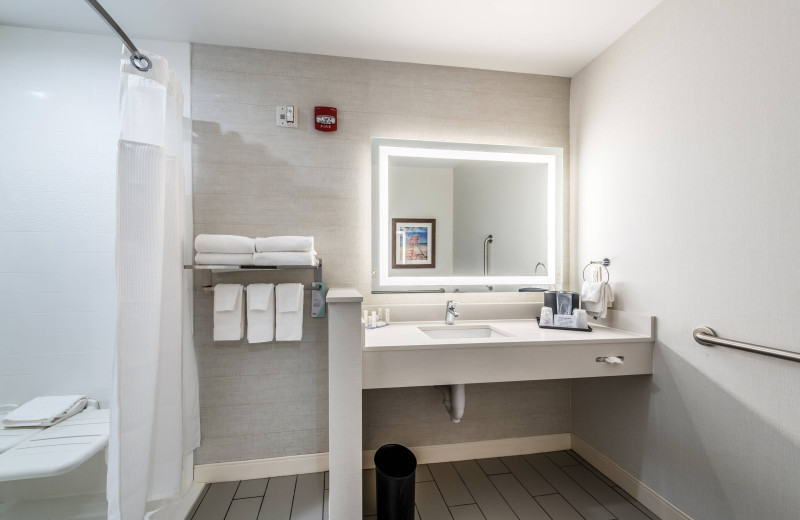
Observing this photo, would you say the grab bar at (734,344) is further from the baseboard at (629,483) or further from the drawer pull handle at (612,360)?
the baseboard at (629,483)

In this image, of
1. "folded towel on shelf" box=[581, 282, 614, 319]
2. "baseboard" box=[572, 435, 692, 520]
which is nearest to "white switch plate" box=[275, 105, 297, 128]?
"folded towel on shelf" box=[581, 282, 614, 319]

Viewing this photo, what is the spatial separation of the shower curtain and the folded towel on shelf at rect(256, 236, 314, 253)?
1.25ft

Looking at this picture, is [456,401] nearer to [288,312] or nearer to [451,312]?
[451,312]

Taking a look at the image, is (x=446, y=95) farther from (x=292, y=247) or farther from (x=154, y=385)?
(x=154, y=385)

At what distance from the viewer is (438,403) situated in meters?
2.14

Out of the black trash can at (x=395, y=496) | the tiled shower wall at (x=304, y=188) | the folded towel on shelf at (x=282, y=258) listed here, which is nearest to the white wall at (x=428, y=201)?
the tiled shower wall at (x=304, y=188)

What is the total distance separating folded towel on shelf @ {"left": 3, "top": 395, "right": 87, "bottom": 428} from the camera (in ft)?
4.58

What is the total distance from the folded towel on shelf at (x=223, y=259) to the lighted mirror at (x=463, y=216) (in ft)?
2.24

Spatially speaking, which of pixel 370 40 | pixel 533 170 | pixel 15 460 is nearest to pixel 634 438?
pixel 533 170

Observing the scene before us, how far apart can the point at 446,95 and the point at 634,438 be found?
212 centimetres

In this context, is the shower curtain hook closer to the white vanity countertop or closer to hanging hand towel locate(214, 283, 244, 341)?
hanging hand towel locate(214, 283, 244, 341)

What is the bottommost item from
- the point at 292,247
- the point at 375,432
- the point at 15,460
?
the point at 375,432

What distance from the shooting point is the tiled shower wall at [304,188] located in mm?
1944

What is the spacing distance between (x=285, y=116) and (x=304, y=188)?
40 centimetres
